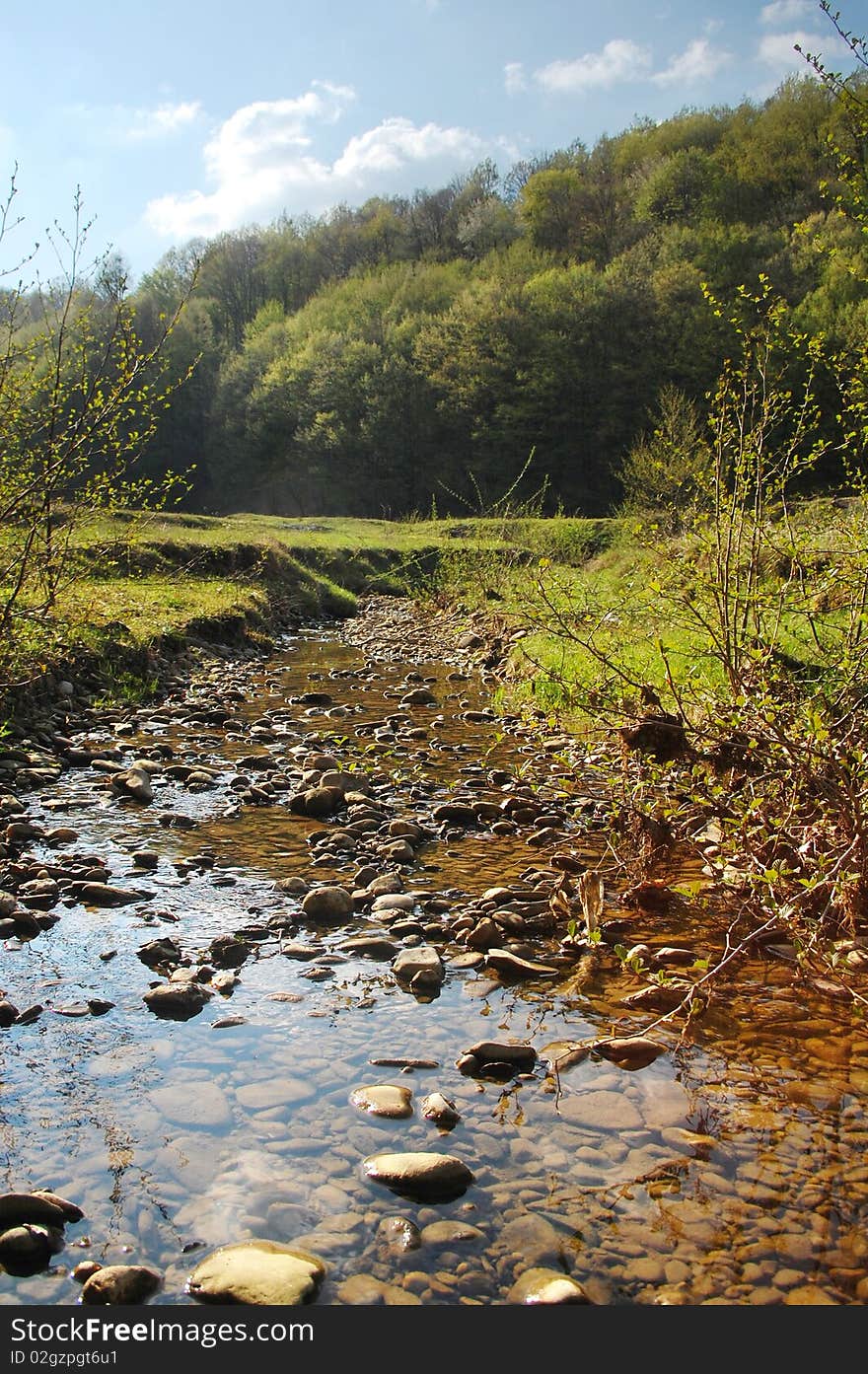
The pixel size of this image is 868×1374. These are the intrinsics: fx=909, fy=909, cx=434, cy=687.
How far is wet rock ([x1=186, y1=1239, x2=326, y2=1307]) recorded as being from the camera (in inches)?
95.5

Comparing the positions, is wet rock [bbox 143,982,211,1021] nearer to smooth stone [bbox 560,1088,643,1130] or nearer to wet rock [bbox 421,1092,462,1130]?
wet rock [bbox 421,1092,462,1130]

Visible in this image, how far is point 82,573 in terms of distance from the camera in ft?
23.2

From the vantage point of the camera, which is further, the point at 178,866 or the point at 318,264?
the point at 318,264

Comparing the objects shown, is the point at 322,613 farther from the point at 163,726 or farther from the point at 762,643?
the point at 762,643

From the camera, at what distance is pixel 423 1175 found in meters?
2.89

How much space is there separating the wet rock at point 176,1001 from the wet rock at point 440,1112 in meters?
1.23

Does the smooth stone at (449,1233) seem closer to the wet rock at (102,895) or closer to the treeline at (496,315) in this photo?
the wet rock at (102,895)

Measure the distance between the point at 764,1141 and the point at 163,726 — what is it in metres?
7.75

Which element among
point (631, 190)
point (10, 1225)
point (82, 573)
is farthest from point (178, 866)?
point (631, 190)

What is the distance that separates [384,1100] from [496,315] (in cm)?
5654

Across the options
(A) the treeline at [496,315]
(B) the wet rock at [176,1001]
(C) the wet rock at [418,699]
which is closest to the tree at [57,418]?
(B) the wet rock at [176,1001]

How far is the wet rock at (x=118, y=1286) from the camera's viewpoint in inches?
94.2

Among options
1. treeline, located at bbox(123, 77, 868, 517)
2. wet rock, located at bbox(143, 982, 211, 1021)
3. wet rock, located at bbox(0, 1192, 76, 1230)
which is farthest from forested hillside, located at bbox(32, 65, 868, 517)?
wet rock, located at bbox(0, 1192, 76, 1230)

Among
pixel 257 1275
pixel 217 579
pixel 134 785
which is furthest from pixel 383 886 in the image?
pixel 217 579
